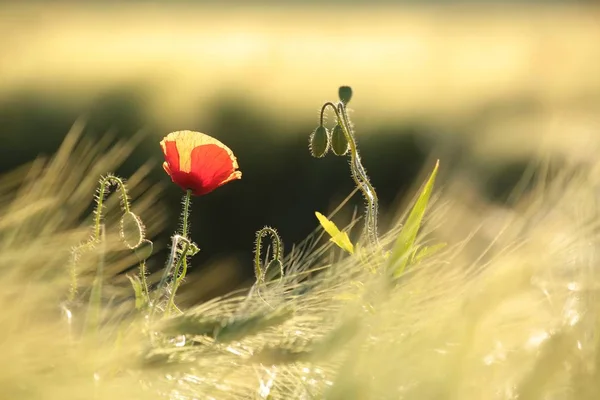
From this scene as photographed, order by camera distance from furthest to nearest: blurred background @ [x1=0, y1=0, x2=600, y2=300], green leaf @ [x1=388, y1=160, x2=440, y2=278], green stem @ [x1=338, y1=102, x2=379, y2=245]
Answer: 1. blurred background @ [x1=0, y1=0, x2=600, y2=300]
2. green stem @ [x1=338, y1=102, x2=379, y2=245]
3. green leaf @ [x1=388, y1=160, x2=440, y2=278]

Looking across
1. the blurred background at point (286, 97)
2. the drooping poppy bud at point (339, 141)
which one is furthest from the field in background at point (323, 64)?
the drooping poppy bud at point (339, 141)

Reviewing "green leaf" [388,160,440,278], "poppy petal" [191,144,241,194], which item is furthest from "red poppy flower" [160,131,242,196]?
"green leaf" [388,160,440,278]

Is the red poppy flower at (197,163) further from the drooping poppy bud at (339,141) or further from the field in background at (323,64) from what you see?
the field in background at (323,64)

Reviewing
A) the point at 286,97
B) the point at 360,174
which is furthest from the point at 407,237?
the point at 286,97

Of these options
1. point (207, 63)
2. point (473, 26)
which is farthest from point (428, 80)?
point (473, 26)

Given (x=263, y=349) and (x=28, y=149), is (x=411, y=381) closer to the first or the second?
(x=263, y=349)

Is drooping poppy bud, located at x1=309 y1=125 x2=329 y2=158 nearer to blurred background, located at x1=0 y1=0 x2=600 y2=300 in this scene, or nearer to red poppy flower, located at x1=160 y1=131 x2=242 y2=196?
red poppy flower, located at x1=160 y1=131 x2=242 y2=196
